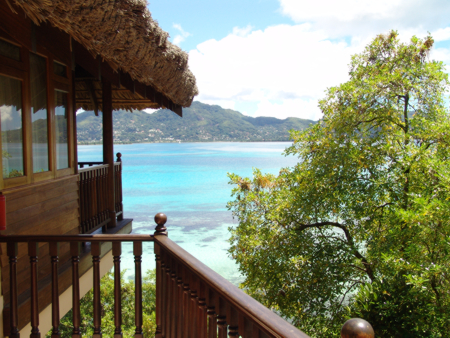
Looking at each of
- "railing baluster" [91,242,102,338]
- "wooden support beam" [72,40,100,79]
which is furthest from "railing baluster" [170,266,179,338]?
"wooden support beam" [72,40,100,79]

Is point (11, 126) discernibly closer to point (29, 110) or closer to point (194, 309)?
point (29, 110)

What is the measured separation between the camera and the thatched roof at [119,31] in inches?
92.0

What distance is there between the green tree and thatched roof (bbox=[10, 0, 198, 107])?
5.63 m

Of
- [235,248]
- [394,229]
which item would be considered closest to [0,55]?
[394,229]

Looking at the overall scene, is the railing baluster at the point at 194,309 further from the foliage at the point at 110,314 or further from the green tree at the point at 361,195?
the foliage at the point at 110,314

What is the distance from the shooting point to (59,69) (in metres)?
4.10

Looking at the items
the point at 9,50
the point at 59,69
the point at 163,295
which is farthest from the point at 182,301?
the point at 59,69

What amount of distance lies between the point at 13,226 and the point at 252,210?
8.59m

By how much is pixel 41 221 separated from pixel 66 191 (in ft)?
2.34

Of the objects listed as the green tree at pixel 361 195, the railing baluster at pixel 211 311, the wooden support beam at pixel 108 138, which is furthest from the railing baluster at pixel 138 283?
the green tree at pixel 361 195

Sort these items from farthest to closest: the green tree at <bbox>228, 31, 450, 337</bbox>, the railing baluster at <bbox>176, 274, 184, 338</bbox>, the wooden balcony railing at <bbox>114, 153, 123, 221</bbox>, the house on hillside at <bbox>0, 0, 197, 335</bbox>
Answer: the green tree at <bbox>228, 31, 450, 337</bbox>, the wooden balcony railing at <bbox>114, 153, 123, 221</bbox>, the house on hillside at <bbox>0, 0, 197, 335</bbox>, the railing baluster at <bbox>176, 274, 184, 338</bbox>

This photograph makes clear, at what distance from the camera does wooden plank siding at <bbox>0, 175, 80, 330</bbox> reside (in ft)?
9.35

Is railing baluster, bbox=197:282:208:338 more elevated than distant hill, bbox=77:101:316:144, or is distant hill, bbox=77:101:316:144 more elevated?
distant hill, bbox=77:101:316:144

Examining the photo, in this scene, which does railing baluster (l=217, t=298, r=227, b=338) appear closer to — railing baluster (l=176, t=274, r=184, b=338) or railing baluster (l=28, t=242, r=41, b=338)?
railing baluster (l=176, t=274, r=184, b=338)
